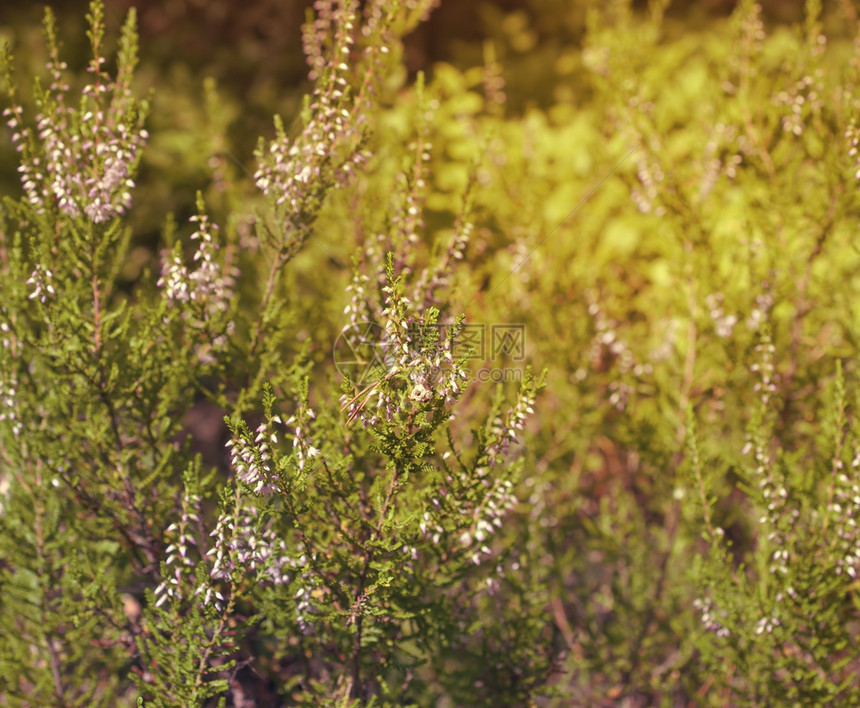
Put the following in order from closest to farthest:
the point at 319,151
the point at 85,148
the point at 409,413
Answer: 1. the point at 409,413
2. the point at 319,151
3. the point at 85,148

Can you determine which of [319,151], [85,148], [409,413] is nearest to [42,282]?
[85,148]

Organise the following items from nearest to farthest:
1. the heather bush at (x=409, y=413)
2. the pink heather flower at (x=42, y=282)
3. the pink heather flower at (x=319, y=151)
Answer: the heather bush at (x=409, y=413) < the pink heather flower at (x=42, y=282) < the pink heather flower at (x=319, y=151)

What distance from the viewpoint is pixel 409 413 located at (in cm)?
210

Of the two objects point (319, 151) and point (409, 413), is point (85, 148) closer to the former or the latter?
point (319, 151)

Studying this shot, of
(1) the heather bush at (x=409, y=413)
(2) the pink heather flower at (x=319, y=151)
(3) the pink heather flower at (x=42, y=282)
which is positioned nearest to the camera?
(1) the heather bush at (x=409, y=413)

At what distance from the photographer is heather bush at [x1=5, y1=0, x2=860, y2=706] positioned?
2398 mm

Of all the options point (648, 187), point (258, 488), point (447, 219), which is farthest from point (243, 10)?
point (258, 488)

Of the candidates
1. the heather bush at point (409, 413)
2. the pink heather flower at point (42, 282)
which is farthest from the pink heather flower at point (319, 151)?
the pink heather flower at point (42, 282)

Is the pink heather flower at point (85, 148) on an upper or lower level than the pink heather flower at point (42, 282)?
upper

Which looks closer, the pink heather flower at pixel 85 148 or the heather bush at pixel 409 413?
the heather bush at pixel 409 413

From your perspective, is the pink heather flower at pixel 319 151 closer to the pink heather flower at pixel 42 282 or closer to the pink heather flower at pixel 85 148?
the pink heather flower at pixel 85 148

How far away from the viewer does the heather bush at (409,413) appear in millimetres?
2398

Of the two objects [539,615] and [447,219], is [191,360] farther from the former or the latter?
[447,219]

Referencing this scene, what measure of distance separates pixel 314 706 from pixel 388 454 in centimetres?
129
